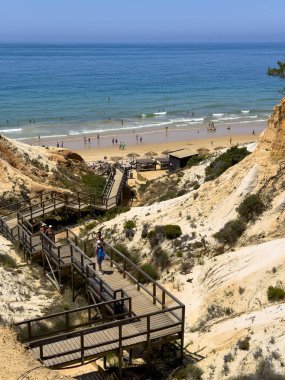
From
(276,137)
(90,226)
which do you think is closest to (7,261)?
(90,226)

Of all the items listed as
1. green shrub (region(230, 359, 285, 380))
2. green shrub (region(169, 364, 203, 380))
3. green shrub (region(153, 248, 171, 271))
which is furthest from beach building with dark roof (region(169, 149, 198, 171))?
green shrub (region(230, 359, 285, 380))

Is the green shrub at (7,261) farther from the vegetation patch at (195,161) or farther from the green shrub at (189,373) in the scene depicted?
the vegetation patch at (195,161)

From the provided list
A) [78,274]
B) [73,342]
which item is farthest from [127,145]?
[73,342]

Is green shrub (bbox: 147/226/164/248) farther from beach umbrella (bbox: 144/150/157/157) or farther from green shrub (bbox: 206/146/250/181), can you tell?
beach umbrella (bbox: 144/150/157/157)

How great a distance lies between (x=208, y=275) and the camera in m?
16.9

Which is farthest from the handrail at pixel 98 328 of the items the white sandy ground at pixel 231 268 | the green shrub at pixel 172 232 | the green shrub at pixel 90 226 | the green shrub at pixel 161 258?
the green shrub at pixel 90 226

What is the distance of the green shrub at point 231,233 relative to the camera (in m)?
18.9

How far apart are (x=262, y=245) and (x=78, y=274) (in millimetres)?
6462

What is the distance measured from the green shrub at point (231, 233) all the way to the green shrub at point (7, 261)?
25.4 feet

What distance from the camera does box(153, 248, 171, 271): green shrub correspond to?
1908cm

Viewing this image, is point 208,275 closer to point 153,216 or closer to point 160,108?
point 153,216

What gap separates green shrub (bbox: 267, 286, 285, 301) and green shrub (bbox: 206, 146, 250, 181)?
13838 millimetres

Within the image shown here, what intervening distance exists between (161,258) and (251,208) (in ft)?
13.2

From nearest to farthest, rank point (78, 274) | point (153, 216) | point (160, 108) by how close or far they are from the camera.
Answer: point (78, 274), point (153, 216), point (160, 108)
